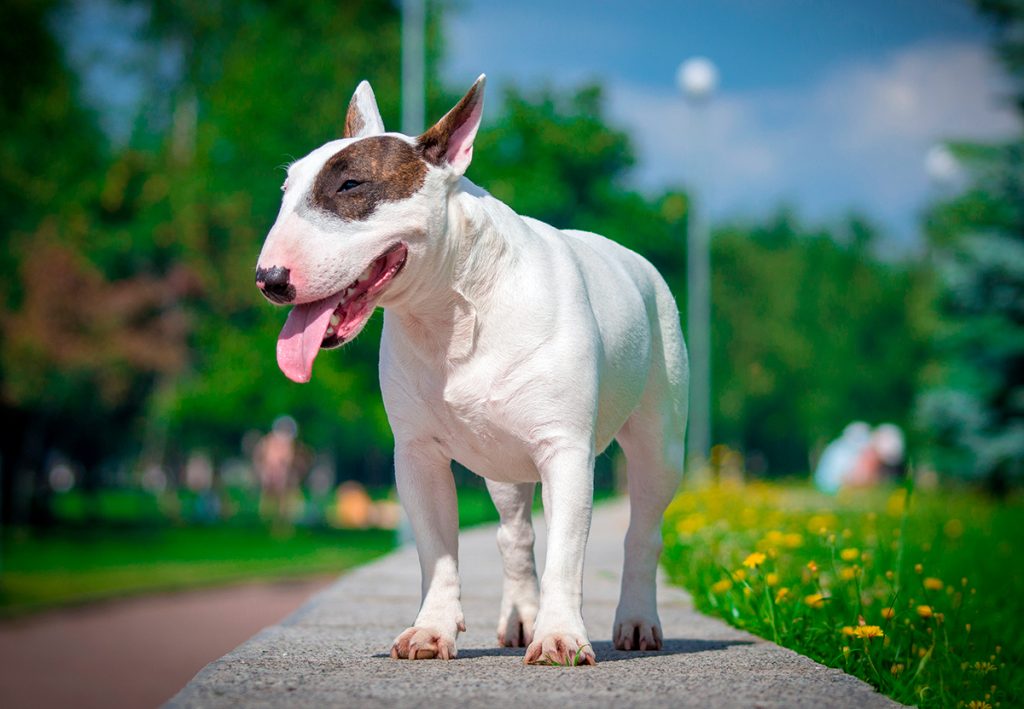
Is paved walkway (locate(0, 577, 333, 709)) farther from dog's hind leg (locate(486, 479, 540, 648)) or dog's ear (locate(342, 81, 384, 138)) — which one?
dog's ear (locate(342, 81, 384, 138))

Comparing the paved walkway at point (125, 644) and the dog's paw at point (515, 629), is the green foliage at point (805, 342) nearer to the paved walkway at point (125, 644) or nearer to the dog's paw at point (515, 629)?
the paved walkway at point (125, 644)

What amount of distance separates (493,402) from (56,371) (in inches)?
1058

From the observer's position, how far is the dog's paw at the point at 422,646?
452cm

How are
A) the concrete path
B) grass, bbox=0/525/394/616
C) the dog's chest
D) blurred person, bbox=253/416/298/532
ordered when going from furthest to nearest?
blurred person, bbox=253/416/298/532 < grass, bbox=0/525/394/616 < the dog's chest < the concrete path

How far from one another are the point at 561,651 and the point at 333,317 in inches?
51.7

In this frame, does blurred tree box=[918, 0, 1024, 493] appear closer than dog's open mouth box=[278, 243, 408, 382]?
No

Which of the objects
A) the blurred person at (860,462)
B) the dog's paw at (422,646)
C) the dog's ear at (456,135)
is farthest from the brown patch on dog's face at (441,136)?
the blurred person at (860,462)

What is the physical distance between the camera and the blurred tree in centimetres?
2256

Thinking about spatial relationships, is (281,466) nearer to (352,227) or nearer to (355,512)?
(355,512)

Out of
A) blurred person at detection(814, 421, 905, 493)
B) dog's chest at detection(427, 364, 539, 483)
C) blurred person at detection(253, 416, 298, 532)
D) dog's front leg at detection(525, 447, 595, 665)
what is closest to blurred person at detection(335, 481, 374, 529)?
blurred person at detection(253, 416, 298, 532)

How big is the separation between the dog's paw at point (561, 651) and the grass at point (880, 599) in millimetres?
1053

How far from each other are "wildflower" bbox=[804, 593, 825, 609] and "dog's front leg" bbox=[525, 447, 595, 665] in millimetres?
1749

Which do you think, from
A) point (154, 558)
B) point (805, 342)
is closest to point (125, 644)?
point (154, 558)

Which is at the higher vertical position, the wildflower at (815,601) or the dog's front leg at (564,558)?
the dog's front leg at (564,558)
